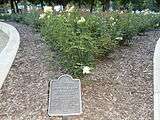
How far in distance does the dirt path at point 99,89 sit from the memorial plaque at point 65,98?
1.62ft

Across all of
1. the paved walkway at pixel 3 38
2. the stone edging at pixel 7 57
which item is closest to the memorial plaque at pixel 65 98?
the stone edging at pixel 7 57

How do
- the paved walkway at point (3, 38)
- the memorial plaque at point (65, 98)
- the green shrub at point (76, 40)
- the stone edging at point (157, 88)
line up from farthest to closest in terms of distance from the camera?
the paved walkway at point (3, 38), the green shrub at point (76, 40), the stone edging at point (157, 88), the memorial plaque at point (65, 98)

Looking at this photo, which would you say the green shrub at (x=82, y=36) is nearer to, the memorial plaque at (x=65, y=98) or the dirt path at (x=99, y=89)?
the dirt path at (x=99, y=89)

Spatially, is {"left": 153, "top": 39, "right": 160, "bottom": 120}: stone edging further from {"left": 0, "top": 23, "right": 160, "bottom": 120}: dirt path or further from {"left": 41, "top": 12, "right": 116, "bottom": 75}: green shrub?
{"left": 41, "top": 12, "right": 116, "bottom": 75}: green shrub

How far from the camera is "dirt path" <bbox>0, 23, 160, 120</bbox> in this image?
5.36 metres

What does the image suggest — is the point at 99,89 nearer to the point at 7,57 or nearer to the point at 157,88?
the point at 157,88

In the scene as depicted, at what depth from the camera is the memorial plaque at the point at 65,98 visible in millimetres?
4672

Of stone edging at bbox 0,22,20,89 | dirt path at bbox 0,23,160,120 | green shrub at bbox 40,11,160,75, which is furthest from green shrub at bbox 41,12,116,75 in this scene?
stone edging at bbox 0,22,20,89

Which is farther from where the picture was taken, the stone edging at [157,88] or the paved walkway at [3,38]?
the paved walkway at [3,38]

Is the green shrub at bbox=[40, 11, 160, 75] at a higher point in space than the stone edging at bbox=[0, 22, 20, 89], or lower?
higher

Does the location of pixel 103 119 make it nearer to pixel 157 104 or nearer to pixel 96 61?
pixel 157 104

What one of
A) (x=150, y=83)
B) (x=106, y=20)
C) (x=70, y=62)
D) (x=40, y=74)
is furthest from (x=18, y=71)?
(x=106, y=20)

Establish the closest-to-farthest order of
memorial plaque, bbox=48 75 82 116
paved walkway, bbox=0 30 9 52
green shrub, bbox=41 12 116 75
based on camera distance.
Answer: memorial plaque, bbox=48 75 82 116
green shrub, bbox=41 12 116 75
paved walkway, bbox=0 30 9 52

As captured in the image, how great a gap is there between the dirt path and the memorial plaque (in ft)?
1.62
